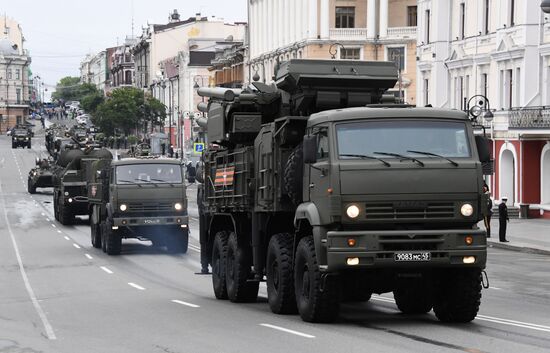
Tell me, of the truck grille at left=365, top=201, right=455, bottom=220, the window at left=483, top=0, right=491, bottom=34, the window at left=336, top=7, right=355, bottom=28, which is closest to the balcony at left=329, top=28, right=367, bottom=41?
the window at left=336, top=7, right=355, bottom=28

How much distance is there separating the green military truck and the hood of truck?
2114 centimetres

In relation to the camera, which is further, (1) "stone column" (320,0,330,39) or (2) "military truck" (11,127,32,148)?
(2) "military truck" (11,127,32,148)

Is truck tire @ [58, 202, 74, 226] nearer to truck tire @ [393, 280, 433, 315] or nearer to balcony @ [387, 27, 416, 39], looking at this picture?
truck tire @ [393, 280, 433, 315]

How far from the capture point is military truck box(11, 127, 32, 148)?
14300cm

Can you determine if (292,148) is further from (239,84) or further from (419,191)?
(239,84)

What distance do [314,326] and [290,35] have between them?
73.0 m

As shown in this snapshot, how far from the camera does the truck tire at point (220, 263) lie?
23.0m

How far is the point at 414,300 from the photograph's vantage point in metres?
19.0

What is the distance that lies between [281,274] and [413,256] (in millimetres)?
2665

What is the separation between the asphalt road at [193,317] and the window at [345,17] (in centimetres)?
5076

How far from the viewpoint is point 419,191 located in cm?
1673

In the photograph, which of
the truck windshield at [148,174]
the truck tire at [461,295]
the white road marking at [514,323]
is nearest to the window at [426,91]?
the truck windshield at [148,174]

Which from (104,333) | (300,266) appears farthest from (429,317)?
(104,333)

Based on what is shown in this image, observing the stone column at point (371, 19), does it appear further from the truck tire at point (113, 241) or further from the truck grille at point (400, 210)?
the truck grille at point (400, 210)
